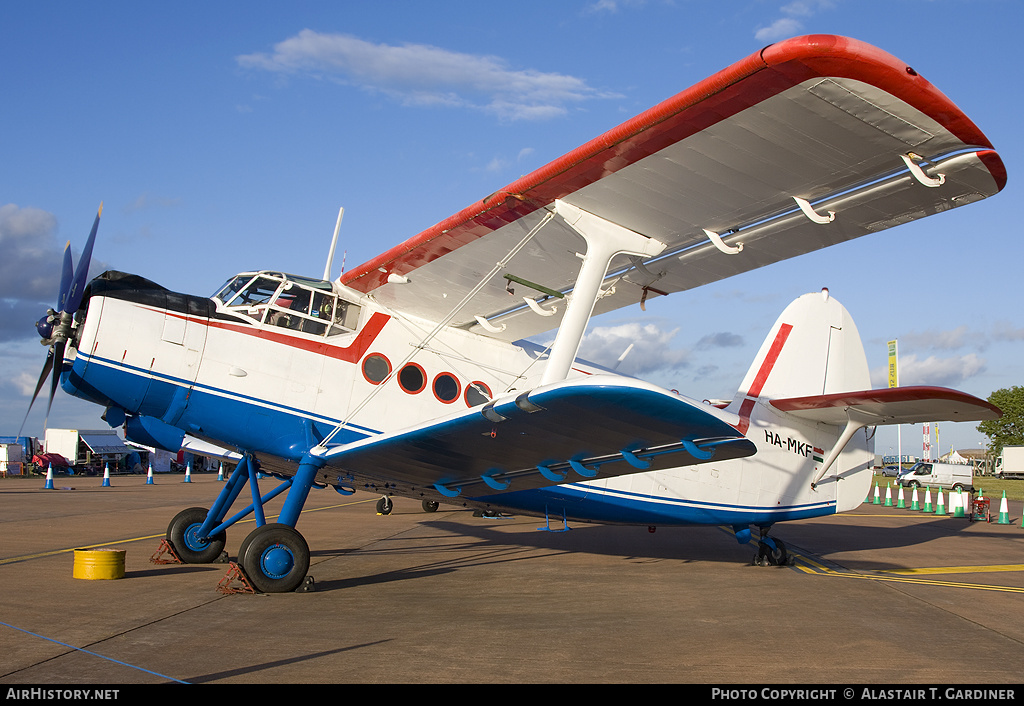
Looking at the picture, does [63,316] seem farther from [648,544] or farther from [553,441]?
[648,544]

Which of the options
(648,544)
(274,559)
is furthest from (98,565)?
(648,544)

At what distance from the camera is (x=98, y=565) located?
309 inches

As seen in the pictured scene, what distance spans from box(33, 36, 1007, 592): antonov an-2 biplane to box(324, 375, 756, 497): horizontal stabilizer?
30 millimetres

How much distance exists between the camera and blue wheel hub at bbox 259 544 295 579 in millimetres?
7059

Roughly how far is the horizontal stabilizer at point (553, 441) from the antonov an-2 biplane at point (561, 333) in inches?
1.2

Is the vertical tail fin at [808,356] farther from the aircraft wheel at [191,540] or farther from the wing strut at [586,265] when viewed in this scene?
the aircraft wheel at [191,540]

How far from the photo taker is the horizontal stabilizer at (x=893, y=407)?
7.21 meters

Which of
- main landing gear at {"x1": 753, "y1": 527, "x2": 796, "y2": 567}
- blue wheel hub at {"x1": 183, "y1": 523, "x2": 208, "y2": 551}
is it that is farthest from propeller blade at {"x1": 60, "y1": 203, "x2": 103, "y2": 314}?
main landing gear at {"x1": 753, "y1": 527, "x2": 796, "y2": 567}

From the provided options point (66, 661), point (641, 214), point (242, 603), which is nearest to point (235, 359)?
point (242, 603)

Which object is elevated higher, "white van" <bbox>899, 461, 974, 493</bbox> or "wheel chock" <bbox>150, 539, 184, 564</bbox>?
"white van" <bbox>899, 461, 974, 493</bbox>

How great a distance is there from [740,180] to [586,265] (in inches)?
57.7

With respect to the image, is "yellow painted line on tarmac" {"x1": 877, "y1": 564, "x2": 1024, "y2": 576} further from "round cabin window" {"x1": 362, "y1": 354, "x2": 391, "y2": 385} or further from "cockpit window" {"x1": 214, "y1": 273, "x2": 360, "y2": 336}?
"cockpit window" {"x1": 214, "y1": 273, "x2": 360, "y2": 336}

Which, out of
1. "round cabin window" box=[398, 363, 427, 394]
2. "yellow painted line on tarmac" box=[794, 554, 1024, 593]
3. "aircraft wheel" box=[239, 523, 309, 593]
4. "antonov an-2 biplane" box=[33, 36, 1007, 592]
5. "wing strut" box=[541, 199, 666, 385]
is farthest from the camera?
"yellow painted line on tarmac" box=[794, 554, 1024, 593]
